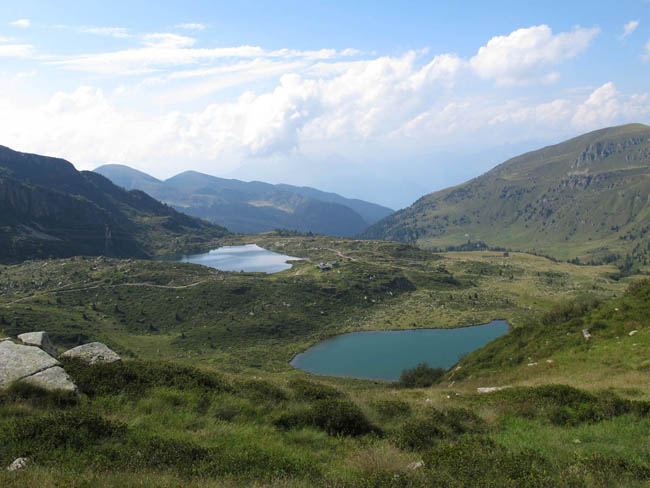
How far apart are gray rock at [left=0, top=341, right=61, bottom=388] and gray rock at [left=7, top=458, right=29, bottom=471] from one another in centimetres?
481

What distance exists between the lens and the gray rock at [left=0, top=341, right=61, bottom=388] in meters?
13.1

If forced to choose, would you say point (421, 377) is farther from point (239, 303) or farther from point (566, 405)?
point (239, 303)

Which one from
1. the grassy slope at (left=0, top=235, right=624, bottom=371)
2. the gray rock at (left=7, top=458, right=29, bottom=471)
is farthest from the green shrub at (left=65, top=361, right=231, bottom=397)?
the grassy slope at (left=0, top=235, right=624, bottom=371)

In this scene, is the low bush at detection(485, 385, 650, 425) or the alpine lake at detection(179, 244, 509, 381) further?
the alpine lake at detection(179, 244, 509, 381)

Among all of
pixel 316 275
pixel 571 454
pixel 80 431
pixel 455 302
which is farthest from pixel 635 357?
pixel 316 275

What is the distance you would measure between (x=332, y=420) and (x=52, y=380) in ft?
32.4

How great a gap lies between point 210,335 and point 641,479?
311ft

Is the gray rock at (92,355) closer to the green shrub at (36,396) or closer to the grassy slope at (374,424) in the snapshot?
the grassy slope at (374,424)

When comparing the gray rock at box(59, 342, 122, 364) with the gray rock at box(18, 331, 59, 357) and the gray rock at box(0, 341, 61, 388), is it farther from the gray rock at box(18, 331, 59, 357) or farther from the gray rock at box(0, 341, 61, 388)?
the gray rock at box(0, 341, 61, 388)

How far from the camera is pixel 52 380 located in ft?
43.6

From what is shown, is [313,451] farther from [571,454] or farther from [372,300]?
[372,300]

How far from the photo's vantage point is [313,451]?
11.8m

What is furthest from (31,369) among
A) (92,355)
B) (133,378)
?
(133,378)

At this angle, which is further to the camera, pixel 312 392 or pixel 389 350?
pixel 389 350
